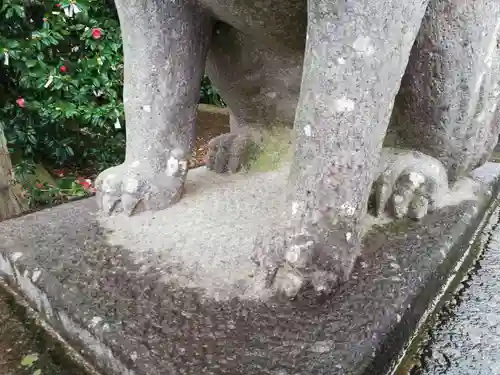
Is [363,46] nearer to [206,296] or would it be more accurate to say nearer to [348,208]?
[348,208]

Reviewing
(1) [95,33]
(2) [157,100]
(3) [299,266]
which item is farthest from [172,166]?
(1) [95,33]

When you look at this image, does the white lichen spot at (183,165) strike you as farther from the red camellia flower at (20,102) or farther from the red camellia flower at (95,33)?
the red camellia flower at (95,33)

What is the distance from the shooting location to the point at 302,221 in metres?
0.81

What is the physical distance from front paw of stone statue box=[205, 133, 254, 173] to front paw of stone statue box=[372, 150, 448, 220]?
1.07 ft

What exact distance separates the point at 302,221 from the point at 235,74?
0.49 m

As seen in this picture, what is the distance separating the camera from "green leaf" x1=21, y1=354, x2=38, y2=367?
74 cm

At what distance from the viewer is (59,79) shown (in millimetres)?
2354

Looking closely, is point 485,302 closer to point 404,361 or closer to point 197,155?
point 404,361

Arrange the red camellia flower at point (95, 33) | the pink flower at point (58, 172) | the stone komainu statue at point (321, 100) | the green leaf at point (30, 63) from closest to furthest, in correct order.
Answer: the stone komainu statue at point (321, 100) < the green leaf at point (30, 63) < the red camellia flower at point (95, 33) < the pink flower at point (58, 172)

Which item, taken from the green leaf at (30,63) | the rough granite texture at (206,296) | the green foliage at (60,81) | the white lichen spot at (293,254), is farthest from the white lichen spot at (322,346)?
the green leaf at (30,63)

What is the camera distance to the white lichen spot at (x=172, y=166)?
104 cm

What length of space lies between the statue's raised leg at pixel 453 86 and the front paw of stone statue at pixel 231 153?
340mm

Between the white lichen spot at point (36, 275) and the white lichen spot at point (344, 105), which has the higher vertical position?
the white lichen spot at point (344, 105)

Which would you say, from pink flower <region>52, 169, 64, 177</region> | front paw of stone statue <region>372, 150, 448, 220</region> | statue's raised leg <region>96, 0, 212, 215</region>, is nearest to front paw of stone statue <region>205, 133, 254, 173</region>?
statue's raised leg <region>96, 0, 212, 215</region>
